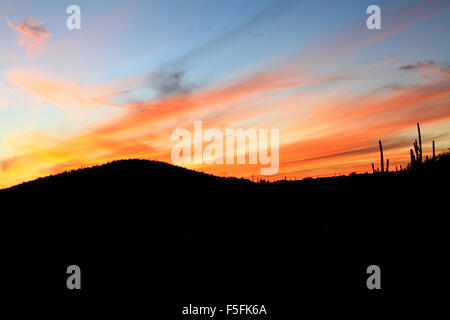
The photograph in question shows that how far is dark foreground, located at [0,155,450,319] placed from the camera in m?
11.7

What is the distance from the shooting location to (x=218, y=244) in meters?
15.3

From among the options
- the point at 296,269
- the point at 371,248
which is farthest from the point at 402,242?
the point at 296,269

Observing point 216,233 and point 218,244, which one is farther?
point 216,233

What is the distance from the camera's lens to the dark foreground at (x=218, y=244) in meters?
11.7

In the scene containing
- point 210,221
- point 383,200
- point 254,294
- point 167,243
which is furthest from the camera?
point 383,200

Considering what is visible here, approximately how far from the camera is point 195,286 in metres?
12.3

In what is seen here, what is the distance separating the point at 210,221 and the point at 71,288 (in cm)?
739

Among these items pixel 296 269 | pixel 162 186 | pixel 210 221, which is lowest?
pixel 296 269

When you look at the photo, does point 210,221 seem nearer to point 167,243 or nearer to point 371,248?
point 167,243

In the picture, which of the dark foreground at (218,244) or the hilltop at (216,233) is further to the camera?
the hilltop at (216,233)

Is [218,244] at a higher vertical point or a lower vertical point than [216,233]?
lower

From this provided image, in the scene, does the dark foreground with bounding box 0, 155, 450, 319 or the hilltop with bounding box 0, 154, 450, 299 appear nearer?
the dark foreground with bounding box 0, 155, 450, 319
